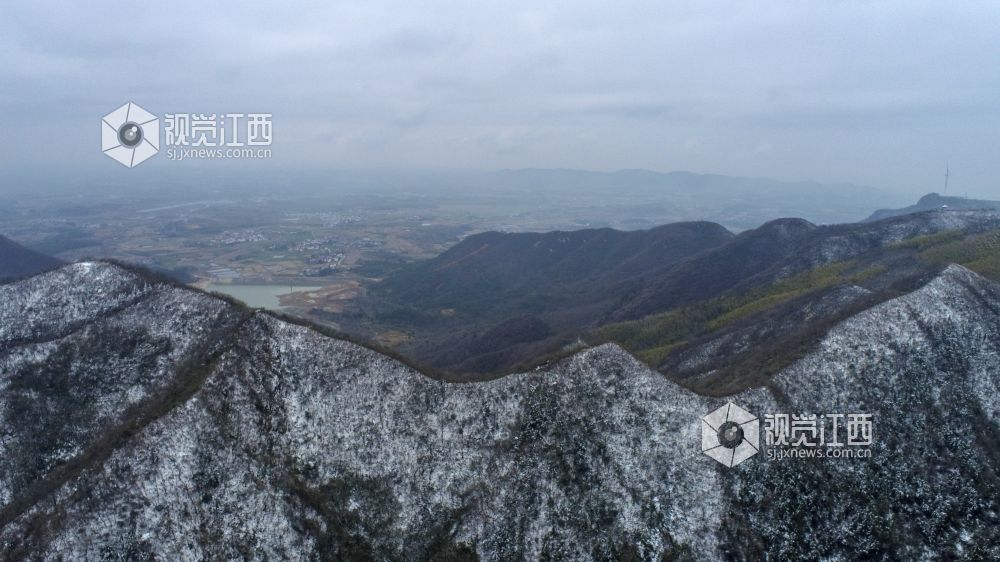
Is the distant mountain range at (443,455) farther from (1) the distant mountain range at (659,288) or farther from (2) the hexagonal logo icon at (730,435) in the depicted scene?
(1) the distant mountain range at (659,288)

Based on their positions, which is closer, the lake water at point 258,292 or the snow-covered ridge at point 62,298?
the snow-covered ridge at point 62,298

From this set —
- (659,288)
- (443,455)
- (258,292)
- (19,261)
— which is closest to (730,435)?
(443,455)

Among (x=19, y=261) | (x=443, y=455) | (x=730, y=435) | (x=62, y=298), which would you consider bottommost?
(x=443, y=455)

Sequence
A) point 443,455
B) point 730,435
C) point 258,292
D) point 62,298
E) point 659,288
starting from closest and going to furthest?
1. point 443,455
2. point 730,435
3. point 62,298
4. point 659,288
5. point 258,292

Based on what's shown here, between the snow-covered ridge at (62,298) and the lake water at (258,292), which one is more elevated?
the snow-covered ridge at (62,298)

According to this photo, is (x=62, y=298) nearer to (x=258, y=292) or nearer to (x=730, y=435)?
(x=730, y=435)

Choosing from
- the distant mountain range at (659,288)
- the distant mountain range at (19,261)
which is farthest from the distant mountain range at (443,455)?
the distant mountain range at (19,261)
